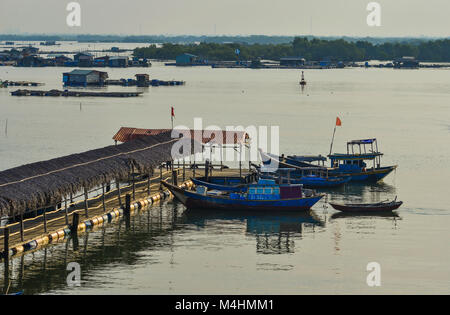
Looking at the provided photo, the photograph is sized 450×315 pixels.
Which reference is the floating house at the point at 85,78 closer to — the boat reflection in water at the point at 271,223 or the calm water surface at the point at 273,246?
the calm water surface at the point at 273,246

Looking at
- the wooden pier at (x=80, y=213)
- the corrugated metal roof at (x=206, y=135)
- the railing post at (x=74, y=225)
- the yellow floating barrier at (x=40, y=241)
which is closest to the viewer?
the wooden pier at (x=80, y=213)

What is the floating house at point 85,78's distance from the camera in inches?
6412

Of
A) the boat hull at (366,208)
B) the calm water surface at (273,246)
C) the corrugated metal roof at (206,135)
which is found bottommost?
the calm water surface at (273,246)

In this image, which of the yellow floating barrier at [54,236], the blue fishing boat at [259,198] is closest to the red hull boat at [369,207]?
the blue fishing boat at [259,198]

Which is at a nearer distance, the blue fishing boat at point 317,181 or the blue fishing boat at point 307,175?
the blue fishing boat at point 307,175

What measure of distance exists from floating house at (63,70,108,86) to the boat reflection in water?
116973 mm

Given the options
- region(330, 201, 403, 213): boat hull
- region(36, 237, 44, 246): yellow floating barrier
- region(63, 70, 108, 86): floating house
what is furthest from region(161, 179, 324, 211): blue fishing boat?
region(63, 70, 108, 86): floating house

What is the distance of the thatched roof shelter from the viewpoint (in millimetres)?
37938

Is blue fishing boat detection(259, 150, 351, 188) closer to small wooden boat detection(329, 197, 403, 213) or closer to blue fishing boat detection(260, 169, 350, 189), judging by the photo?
blue fishing boat detection(260, 169, 350, 189)

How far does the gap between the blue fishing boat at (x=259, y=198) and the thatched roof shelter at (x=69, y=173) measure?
2860 millimetres

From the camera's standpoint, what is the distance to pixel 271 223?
47375mm

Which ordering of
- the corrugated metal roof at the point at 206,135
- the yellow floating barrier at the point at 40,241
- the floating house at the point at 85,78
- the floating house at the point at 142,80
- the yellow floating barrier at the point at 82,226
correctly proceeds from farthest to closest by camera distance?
the floating house at the point at 142,80, the floating house at the point at 85,78, the corrugated metal roof at the point at 206,135, the yellow floating barrier at the point at 82,226, the yellow floating barrier at the point at 40,241
